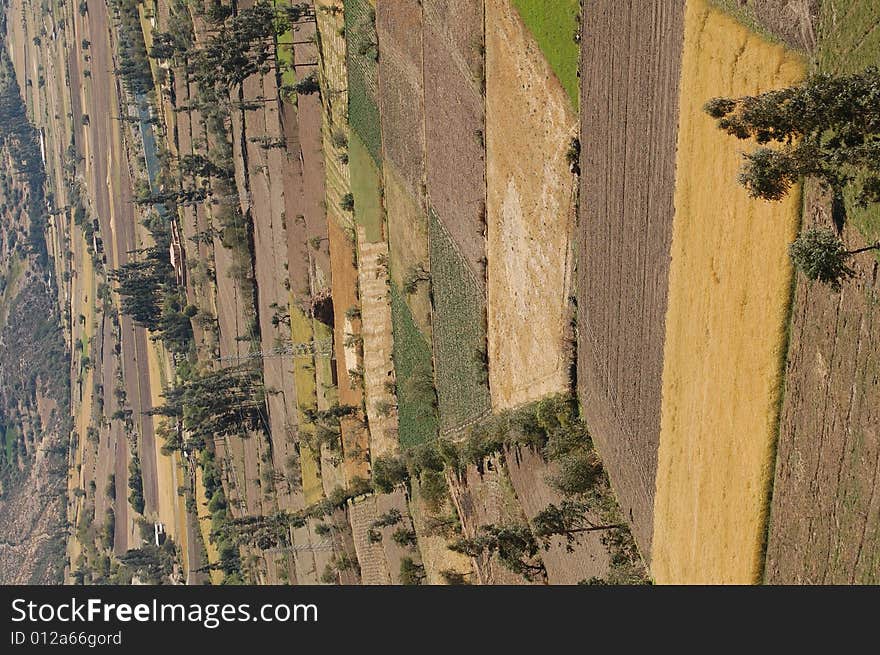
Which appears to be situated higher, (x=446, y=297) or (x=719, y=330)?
(x=446, y=297)

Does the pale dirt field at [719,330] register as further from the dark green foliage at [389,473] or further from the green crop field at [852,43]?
the dark green foliage at [389,473]

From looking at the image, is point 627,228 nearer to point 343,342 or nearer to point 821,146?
point 821,146

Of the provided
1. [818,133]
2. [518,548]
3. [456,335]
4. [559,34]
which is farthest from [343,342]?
[818,133]

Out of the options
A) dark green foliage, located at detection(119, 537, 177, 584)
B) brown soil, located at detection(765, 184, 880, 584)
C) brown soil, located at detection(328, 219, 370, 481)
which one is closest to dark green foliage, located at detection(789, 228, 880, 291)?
brown soil, located at detection(765, 184, 880, 584)

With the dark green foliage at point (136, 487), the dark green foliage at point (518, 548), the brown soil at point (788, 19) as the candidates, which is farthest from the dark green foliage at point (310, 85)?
the dark green foliage at point (136, 487)

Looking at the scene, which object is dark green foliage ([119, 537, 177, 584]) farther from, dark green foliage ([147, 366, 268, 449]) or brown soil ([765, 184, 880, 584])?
brown soil ([765, 184, 880, 584])
